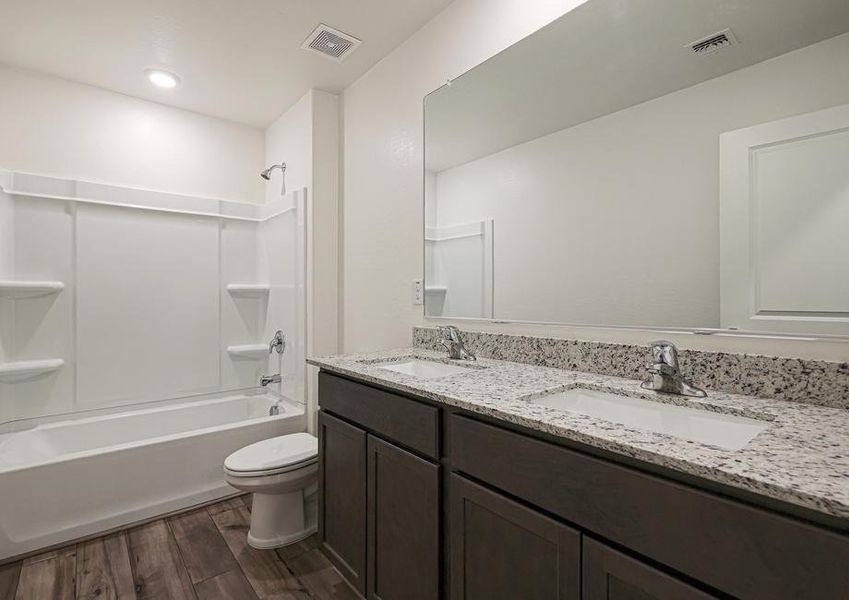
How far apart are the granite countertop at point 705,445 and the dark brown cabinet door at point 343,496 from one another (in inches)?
14.3

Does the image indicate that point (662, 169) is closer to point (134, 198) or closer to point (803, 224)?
point (803, 224)

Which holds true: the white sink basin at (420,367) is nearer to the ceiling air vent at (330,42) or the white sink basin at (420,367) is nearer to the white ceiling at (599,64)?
the white ceiling at (599,64)


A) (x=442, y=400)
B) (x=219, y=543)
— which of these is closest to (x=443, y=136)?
(x=442, y=400)

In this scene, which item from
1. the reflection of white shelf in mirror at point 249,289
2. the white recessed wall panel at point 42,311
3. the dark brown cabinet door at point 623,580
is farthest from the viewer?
the reflection of white shelf in mirror at point 249,289

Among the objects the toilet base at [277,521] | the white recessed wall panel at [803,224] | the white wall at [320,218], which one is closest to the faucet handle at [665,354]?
the white recessed wall panel at [803,224]

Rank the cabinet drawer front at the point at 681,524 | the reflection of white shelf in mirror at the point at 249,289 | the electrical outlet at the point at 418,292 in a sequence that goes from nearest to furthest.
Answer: the cabinet drawer front at the point at 681,524 → the electrical outlet at the point at 418,292 → the reflection of white shelf in mirror at the point at 249,289

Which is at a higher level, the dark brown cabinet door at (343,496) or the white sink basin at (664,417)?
the white sink basin at (664,417)

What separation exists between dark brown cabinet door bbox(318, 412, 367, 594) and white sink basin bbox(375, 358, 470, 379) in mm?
329

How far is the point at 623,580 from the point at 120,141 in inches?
137

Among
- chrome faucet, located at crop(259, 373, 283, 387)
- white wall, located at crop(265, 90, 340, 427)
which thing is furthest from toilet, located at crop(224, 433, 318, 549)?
chrome faucet, located at crop(259, 373, 283, 387)

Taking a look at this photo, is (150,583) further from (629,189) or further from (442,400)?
(629,189)

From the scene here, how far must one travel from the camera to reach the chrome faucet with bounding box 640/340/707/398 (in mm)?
1144

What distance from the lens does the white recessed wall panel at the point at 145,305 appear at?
2711mm

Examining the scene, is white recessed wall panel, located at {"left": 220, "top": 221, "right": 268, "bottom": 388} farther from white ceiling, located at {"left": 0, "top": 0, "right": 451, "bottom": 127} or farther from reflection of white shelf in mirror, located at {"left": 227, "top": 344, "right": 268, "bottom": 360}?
white ceiling, located at {"left": 0, "top": 0, "right": 451, "bottom": 127}
